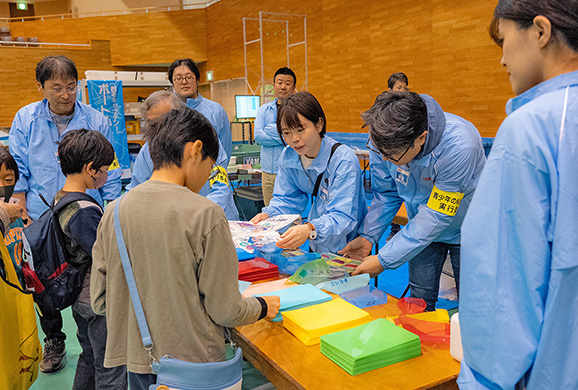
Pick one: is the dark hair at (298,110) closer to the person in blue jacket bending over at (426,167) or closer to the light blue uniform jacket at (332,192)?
the light blue uniform jacket at (332,192)

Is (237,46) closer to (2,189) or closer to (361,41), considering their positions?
(361,41)

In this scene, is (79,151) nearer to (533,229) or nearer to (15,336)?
(15,336)

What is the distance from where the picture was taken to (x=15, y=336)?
185cm

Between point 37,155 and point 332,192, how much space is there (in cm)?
167

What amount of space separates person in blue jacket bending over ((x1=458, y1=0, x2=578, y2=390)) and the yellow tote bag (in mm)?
1752

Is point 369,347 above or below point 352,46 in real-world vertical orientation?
below

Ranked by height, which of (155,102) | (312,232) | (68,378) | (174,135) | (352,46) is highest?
(352,46)

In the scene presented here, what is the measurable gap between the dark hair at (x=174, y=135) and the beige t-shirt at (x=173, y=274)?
0.09m

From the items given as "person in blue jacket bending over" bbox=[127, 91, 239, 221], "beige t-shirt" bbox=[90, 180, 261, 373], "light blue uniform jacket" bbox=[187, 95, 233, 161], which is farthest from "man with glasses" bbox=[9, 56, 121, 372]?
"beige t-shirt" bbox=[90, 180, 261, 373]

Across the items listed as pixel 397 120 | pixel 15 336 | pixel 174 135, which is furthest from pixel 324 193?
pixel 15 336

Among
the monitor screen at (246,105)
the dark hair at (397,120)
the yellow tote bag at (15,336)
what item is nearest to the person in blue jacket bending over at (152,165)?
the yellow tote bag at (15,336)

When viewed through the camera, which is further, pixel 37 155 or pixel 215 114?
pixel 215 114

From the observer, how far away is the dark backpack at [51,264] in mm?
1826

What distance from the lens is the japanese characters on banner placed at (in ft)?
19.7
